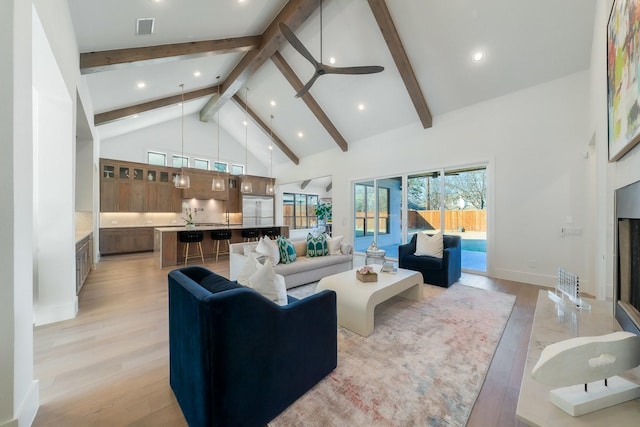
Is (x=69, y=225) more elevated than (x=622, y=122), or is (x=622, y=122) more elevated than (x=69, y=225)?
(x=622, y=122)

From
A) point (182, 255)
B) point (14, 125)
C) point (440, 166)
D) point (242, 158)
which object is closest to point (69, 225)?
point (14, 125)

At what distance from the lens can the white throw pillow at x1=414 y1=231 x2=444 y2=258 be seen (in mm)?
4320

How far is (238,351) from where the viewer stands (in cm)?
126

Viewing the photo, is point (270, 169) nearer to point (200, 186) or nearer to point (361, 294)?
point (200, 186)

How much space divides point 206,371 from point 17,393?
3.68ft

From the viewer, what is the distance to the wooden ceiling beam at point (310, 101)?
5.60 m

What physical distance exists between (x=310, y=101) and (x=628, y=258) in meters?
6.21

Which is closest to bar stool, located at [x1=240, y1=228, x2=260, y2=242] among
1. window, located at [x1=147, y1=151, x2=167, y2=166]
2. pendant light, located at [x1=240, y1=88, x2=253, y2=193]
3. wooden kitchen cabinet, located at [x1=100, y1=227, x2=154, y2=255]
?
pendant light, located at [x1=240, y1=88, x2=253, y2=193]

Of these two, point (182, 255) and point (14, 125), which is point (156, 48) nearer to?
point (14, 125)

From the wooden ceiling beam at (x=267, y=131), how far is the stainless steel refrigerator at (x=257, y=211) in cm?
209

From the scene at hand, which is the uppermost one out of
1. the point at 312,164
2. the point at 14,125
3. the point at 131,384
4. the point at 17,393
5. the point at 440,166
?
the point at 312,164

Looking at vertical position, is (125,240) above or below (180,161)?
below

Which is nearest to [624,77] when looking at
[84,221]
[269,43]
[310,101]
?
[269,43]

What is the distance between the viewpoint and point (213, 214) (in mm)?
9055
